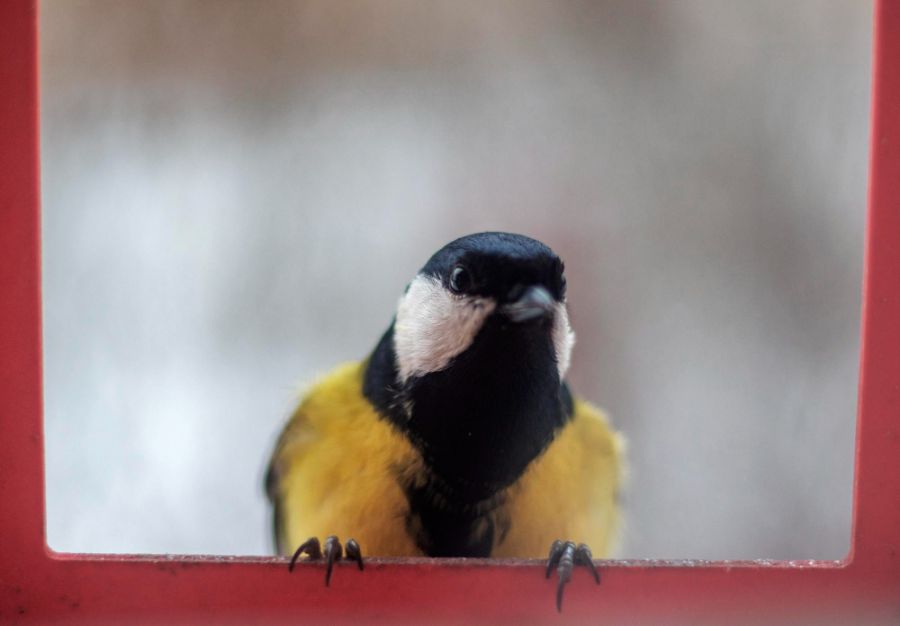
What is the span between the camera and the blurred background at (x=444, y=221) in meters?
1.91

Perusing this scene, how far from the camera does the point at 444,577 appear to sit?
0.91 meters

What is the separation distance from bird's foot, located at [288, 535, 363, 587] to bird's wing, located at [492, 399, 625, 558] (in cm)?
22

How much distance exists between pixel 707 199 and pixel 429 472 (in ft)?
3.28

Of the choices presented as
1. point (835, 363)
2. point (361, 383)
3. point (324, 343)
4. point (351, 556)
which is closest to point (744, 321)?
point (835, 363)

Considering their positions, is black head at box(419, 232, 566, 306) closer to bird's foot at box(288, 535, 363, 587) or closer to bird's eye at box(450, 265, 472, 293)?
bird's eye at box(450, 265, 472, 293)

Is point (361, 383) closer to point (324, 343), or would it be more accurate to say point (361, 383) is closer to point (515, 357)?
point (515, 357)

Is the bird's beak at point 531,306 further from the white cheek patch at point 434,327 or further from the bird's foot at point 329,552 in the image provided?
the bird's foot at point 329,552

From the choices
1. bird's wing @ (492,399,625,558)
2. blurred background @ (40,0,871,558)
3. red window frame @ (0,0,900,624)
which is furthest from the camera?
blurred background @ (40,0,871,558)

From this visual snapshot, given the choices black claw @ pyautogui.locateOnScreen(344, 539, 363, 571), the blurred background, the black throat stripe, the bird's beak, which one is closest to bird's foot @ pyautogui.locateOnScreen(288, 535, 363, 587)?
black claw @ pyautogui.locateOnScreen(344, 539, 363, 571)

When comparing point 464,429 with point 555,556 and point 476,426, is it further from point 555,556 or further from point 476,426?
point 555,556

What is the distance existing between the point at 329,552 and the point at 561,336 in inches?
14.7

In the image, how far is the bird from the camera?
1124mm

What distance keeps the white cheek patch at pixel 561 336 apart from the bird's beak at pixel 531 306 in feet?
0.13

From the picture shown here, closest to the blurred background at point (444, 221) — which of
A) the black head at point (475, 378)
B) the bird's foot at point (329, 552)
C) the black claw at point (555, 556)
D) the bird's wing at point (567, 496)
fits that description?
the bird's wing at point (567, 496)
